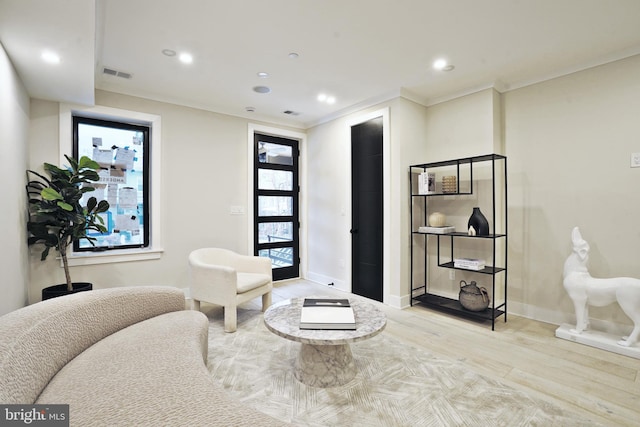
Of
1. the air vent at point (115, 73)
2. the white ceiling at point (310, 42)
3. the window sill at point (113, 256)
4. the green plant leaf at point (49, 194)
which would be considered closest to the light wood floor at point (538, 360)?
the white ceiling at point (310, 42)

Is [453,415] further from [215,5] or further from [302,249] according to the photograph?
[302,249]

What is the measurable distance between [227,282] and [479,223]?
2662mm

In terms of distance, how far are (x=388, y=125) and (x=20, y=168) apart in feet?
12.2

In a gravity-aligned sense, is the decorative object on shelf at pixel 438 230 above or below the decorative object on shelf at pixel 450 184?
below

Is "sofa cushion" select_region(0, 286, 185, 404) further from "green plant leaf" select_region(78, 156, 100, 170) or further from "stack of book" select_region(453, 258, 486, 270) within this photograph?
"stack of book" select_region(453, 258, 486, 270)

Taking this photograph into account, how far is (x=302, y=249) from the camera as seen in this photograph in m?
5.23

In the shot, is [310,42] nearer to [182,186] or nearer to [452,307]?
[182,186]

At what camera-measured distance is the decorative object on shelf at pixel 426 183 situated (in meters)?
3.62

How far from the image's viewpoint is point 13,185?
2459 millimetres

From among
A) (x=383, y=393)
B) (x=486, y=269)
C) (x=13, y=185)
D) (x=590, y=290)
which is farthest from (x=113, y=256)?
(x=590, y=290)

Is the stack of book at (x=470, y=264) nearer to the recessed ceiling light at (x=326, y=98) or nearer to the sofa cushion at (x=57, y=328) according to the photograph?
the recessed ceiling light at (x=326, y=98)

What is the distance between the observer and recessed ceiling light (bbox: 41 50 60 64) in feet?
7.37

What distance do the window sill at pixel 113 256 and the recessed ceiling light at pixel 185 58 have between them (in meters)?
2.19

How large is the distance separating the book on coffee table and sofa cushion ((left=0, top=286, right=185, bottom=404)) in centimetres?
Answer: 96
